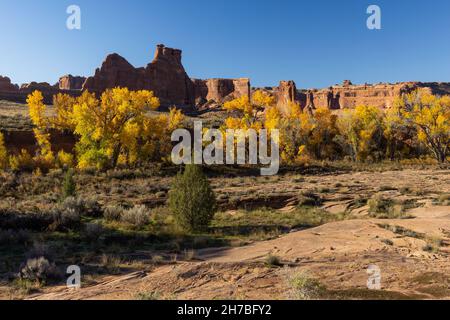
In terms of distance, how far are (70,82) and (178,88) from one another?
70886 millimetres

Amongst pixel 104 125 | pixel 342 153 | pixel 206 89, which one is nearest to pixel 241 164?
pixel 104 125

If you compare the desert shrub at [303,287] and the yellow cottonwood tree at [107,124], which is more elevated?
the yellow cottonwood tree at [107,124]

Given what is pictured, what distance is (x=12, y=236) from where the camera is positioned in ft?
36.9

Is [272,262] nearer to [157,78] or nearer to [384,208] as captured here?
[384,208]

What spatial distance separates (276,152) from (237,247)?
96.5 ft

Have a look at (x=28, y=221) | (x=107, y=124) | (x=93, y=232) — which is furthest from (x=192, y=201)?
(x=107, y=124)

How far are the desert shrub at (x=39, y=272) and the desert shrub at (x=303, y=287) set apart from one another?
16.1ft

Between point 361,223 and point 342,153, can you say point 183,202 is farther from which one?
point 342,153

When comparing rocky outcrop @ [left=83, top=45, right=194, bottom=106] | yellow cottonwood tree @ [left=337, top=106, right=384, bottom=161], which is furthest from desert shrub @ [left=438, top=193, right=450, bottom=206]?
rocky outcrop @ [left=83, top=45, right=194, bottom=106]

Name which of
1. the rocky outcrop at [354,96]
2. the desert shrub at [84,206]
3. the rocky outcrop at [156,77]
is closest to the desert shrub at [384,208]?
the desert shrub at [84,206]

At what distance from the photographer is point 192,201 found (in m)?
13.4

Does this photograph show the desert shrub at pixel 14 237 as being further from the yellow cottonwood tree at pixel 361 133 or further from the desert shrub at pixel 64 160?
the yellow cottonwood tree at pixel 361 133

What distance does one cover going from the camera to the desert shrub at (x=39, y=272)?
7559 mm

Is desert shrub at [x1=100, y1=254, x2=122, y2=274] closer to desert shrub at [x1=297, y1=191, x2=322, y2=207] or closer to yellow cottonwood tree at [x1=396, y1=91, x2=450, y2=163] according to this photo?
desert shrub at [x1=297, y1=191, x2=322, y2=207]
